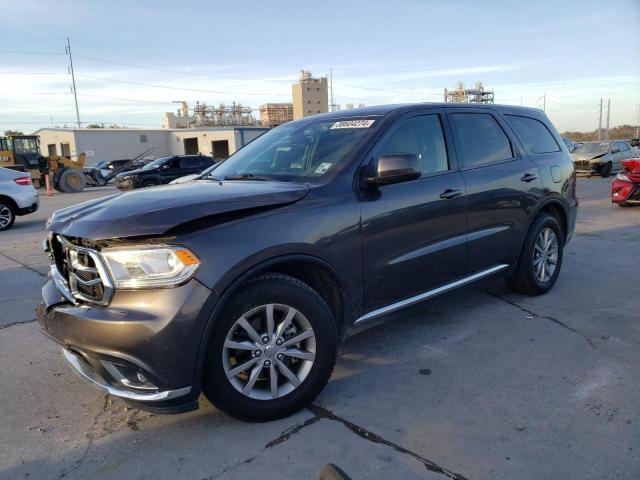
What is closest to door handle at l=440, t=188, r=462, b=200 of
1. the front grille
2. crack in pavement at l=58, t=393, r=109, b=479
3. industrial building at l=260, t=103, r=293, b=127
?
the front grille

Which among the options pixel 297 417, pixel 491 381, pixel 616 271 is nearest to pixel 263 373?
pixel 297 417

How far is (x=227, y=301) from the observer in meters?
2.64

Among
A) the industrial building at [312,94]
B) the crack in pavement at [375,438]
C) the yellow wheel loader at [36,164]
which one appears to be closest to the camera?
the crack in pavement at [375,438]

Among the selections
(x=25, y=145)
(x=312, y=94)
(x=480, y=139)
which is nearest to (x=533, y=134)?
(x=480, y=139)

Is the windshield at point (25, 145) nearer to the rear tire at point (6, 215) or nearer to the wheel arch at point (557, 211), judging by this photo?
the rear tire at point (6, 215)

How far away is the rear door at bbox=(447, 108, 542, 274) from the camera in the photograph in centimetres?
415

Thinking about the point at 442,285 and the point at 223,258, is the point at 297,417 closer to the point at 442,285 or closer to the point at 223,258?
the point at 223,258

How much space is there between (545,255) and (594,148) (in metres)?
20.3

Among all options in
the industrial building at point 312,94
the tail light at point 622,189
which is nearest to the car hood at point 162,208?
the tail light at point 622,189

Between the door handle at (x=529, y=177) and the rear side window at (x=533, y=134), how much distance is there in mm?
293

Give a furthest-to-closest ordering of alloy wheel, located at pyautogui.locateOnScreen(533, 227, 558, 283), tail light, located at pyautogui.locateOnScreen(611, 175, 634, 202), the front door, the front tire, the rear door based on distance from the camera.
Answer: tail light, located at pyautogui.locateOnScreen(611, 175, 634, 202)
alloy wheel, located at pyautogui.locateOnScreen(533, 227, 558, 283)
the rear door
the front door
the front tire

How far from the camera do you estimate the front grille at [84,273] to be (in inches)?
101

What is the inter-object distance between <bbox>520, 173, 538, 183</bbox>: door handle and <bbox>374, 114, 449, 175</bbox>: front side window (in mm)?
1074

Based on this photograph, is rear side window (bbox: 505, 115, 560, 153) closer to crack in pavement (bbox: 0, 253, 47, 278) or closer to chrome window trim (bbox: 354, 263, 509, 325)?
chrome window trim (bbox: 354, 263, 509, 325)
